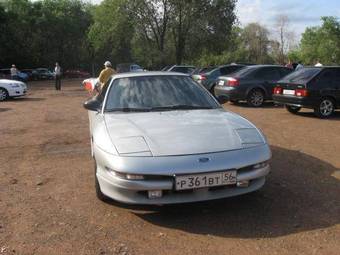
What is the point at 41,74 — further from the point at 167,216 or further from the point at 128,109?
the point at 167,216

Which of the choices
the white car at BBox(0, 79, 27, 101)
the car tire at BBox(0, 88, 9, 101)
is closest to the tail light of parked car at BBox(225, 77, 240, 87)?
the white car at BBox(0, 79, 27, 101)

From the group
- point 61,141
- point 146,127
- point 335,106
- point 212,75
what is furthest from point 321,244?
point 212,75

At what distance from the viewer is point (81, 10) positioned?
67312mm

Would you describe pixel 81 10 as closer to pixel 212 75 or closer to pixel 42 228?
pixel 212 75

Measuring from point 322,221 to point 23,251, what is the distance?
2.92m

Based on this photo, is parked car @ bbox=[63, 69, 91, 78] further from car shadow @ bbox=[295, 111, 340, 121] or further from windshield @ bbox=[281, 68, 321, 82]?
windshield @ bbox=[281, 68, 321, 82]

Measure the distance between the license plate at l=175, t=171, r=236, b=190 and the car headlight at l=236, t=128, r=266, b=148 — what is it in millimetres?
519

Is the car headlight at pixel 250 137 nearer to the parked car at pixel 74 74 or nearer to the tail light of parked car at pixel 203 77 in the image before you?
the tail light of parked car at pixel 203 77

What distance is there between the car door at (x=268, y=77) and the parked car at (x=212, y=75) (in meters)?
3.42

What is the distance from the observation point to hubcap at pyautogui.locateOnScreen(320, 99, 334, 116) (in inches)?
547

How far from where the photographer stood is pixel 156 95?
21.3 ft

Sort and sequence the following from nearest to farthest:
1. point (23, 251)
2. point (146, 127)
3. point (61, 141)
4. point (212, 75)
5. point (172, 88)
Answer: point (23, 251), point (146, 127), point (172, 88), point (61, 141), point (212, 75)

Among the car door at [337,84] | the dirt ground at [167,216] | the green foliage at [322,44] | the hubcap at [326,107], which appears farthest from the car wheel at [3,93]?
the green foliage at [322,44]

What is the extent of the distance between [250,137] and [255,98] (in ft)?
40.4
